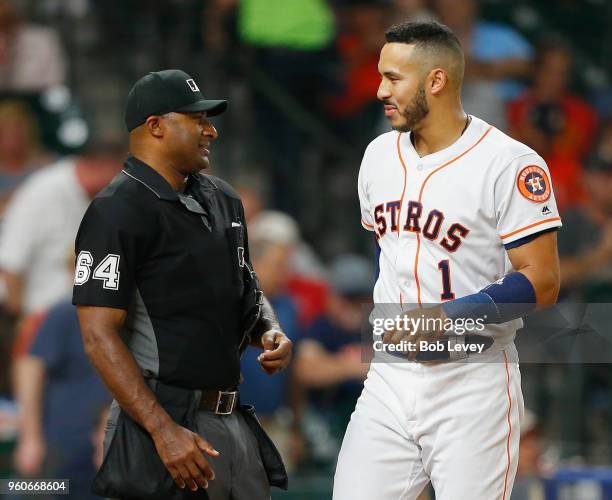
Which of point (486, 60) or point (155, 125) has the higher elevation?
point (486, 60)

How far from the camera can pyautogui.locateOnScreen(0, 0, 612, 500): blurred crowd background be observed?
668 centimetres

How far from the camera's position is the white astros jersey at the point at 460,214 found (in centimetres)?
388

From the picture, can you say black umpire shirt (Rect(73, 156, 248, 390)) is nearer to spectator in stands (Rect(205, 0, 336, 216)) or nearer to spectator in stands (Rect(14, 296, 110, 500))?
spectator in stands (Rect(14, 296, 110, 500))

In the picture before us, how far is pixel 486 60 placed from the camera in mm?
8641

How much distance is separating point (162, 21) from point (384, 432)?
5264mm

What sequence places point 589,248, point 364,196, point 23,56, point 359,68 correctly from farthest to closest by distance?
point 359,68, point 23,56, point 589,248, point 364,196

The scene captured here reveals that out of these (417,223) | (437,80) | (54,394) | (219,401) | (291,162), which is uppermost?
(291,162)

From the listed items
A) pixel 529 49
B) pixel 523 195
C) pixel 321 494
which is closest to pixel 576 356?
pixel 321 494

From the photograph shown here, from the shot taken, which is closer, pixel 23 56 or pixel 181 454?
pixel 181 454

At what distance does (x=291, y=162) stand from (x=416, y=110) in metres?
4.61

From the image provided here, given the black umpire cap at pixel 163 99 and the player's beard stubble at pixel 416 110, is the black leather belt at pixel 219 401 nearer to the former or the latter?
the black umpire cap at pixel 163 99

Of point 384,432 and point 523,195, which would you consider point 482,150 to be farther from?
point 384,432


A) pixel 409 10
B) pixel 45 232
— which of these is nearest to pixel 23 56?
pixel 45 232

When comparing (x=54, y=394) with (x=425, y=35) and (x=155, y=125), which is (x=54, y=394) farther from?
(x=425, y=35)
